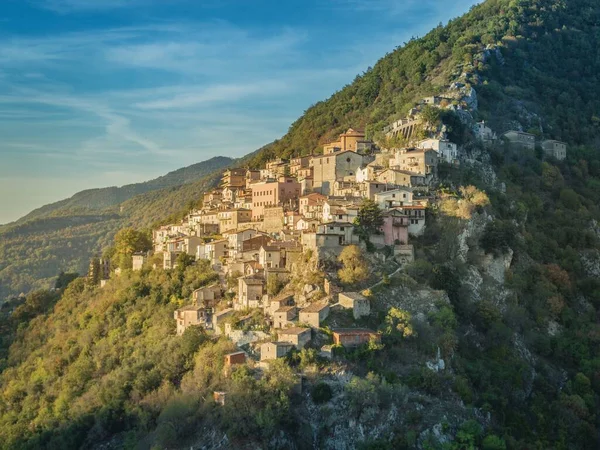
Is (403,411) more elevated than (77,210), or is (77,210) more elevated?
(77,210)

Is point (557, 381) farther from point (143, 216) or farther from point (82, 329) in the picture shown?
point (143, 216)

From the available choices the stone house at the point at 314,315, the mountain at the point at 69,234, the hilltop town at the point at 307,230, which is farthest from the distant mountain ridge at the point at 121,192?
the stone house at the point at 314,315

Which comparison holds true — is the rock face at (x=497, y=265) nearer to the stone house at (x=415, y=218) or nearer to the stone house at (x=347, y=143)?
the stone house at (x=415, y=218)

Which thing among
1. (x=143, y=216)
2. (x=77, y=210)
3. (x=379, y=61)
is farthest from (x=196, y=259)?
(x=77, y=210)

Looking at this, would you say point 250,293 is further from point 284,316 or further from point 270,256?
point 284,316

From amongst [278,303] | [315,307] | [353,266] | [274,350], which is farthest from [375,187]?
[274,350]

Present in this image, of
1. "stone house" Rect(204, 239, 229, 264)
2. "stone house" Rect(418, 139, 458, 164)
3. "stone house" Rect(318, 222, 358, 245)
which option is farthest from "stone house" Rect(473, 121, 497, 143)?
"stone house" Rect(204, 239, 229, 264)

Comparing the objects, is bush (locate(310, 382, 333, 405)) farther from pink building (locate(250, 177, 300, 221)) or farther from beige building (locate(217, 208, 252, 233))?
beige building (locate(217, 208, 252, 233))
